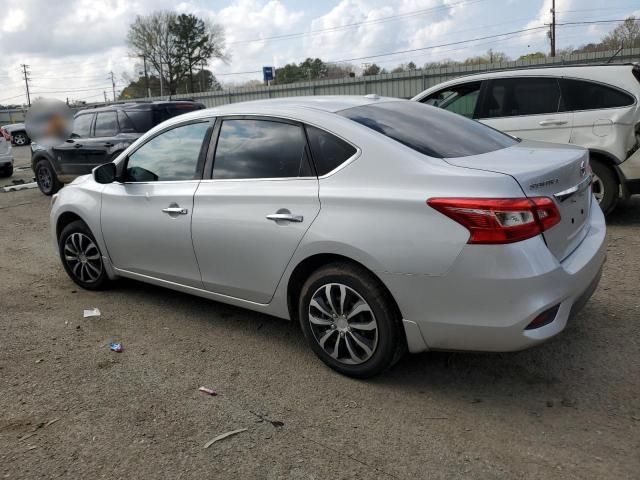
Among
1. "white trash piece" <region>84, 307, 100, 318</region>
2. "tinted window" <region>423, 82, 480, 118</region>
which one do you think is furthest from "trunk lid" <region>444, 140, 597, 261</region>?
"tinted window" <region>423, 82, 480, 118</region>

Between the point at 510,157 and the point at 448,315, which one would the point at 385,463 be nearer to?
the point at 448,315

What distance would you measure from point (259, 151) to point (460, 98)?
176 inches

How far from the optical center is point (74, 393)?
11.0 feet

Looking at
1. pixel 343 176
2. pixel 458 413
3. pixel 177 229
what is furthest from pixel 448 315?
pixel 177 229

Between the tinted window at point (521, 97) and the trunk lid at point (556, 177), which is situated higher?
the tinted window at point (521, 97)

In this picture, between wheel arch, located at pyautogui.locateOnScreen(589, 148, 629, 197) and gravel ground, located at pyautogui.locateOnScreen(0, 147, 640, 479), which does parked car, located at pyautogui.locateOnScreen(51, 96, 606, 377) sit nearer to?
gravel ground, located at pyautogui.locateOnScreen(0, 147, 640, 479)

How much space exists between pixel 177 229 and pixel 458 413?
7.47 ft

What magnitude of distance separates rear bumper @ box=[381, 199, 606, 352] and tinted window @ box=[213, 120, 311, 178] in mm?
1021

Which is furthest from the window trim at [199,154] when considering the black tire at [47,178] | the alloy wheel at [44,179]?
the alloy wheel at [44,179]

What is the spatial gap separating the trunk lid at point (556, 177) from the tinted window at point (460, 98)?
3.92 meters

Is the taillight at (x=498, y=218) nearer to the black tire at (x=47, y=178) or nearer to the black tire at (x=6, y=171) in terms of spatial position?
the black tire at (x=47, y=178)

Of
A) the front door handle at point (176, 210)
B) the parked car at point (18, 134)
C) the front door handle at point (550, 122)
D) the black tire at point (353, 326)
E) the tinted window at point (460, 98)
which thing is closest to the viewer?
the black tire at point (353, 326)

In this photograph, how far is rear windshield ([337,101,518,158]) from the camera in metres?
3.28

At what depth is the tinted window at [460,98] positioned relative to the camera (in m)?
7.26
